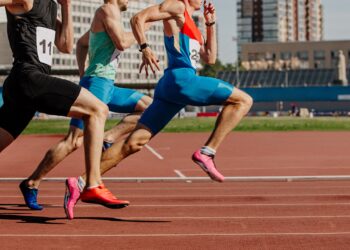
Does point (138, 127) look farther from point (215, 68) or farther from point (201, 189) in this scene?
point (215, 68)

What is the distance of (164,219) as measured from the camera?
23.1 ft

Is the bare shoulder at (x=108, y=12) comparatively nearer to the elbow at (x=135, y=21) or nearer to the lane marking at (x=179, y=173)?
the elbow at (x=135, y=21)

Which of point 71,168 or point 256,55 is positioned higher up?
point 71,168

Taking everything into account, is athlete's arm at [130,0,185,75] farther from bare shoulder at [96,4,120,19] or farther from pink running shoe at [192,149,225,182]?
pink running shoe at [192,149,225,182]

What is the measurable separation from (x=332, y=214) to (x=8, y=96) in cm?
273

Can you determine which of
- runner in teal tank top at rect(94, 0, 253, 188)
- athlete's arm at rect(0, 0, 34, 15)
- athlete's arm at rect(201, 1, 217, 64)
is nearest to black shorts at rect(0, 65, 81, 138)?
athlete's arm at rect(0, 0, 34, 15)

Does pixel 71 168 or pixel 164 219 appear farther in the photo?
pixel 71 168

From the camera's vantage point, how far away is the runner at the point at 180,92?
733cm

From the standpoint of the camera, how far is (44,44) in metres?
6.59

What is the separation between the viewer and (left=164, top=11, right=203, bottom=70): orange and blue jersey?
7559mm

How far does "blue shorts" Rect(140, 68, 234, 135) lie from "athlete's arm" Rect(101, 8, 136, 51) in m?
0.43

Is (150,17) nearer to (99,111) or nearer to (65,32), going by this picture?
(65,32)

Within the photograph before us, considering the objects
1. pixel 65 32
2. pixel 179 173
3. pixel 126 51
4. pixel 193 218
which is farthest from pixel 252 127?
pixel 126 51

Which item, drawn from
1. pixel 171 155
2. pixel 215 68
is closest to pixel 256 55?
pixel 215 68
